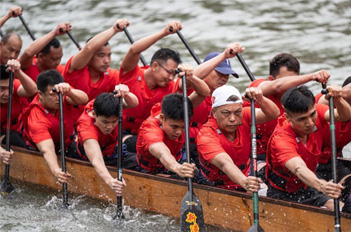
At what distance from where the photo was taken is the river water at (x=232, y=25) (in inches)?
430

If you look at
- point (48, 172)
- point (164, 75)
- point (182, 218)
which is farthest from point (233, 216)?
point (48, 172)

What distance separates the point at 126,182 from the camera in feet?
19.5

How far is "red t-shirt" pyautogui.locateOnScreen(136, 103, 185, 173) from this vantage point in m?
5.51

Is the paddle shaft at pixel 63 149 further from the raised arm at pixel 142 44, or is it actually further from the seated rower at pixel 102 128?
the raised arm at pixel 142 44

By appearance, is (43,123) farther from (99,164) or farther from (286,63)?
(286,63)

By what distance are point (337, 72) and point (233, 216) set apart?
539 cm

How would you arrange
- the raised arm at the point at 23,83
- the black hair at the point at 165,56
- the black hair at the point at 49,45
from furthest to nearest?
the black hair at the point at 49,45 → the raised arm at the point at 23,83 → the black hair at the point at 165,56

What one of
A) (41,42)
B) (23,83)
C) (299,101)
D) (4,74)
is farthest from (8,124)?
(299,101)

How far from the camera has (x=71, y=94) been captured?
608 cm

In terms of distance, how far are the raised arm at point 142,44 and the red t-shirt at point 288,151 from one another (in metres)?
1.52

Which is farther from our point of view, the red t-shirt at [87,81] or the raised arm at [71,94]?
the red t-shirt at [87,81]

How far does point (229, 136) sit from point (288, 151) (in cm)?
58

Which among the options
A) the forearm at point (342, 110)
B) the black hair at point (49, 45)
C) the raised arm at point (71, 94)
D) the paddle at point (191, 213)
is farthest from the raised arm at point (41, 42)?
the forearm at point (342, 110)

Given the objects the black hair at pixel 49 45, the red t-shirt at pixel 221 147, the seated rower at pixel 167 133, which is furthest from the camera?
the black hair at pixel 49 45
